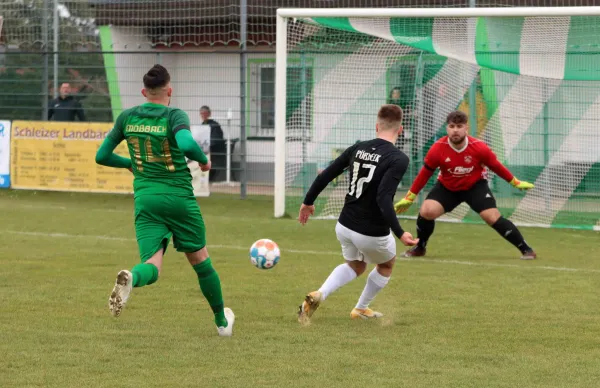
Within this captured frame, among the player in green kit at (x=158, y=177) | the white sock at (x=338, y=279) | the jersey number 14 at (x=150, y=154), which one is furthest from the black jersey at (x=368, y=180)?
the jersey number 14 at (x=150, y=154)

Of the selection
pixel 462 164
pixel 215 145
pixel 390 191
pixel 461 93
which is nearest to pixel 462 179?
pixel 462 164

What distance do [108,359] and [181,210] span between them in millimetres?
1074

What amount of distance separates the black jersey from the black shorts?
405 centimetres

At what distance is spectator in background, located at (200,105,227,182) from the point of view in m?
18.3

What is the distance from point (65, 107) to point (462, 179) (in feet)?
32.1

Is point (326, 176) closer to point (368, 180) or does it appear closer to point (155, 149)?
point (368, 180)

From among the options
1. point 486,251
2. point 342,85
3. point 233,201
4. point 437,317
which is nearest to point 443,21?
point 342,85

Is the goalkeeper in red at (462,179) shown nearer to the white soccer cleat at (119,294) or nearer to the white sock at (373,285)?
the white sock at (373,285)

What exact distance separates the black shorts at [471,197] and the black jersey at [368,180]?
159 inches

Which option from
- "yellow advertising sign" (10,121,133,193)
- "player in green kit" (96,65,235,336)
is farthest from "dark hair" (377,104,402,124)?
"yellow advertising sign" (10,121,133,193)

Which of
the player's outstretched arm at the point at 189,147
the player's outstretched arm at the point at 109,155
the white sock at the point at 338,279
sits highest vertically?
the player's outstretched arm at the point at 189,147

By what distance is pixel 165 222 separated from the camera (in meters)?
6.80

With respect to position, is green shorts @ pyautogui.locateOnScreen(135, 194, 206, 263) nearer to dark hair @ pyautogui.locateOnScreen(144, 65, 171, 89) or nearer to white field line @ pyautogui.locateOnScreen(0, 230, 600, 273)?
dark hair @ pyautogui.locateOnScreen(144, 65, 171, 89)

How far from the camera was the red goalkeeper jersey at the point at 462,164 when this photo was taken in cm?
1113
